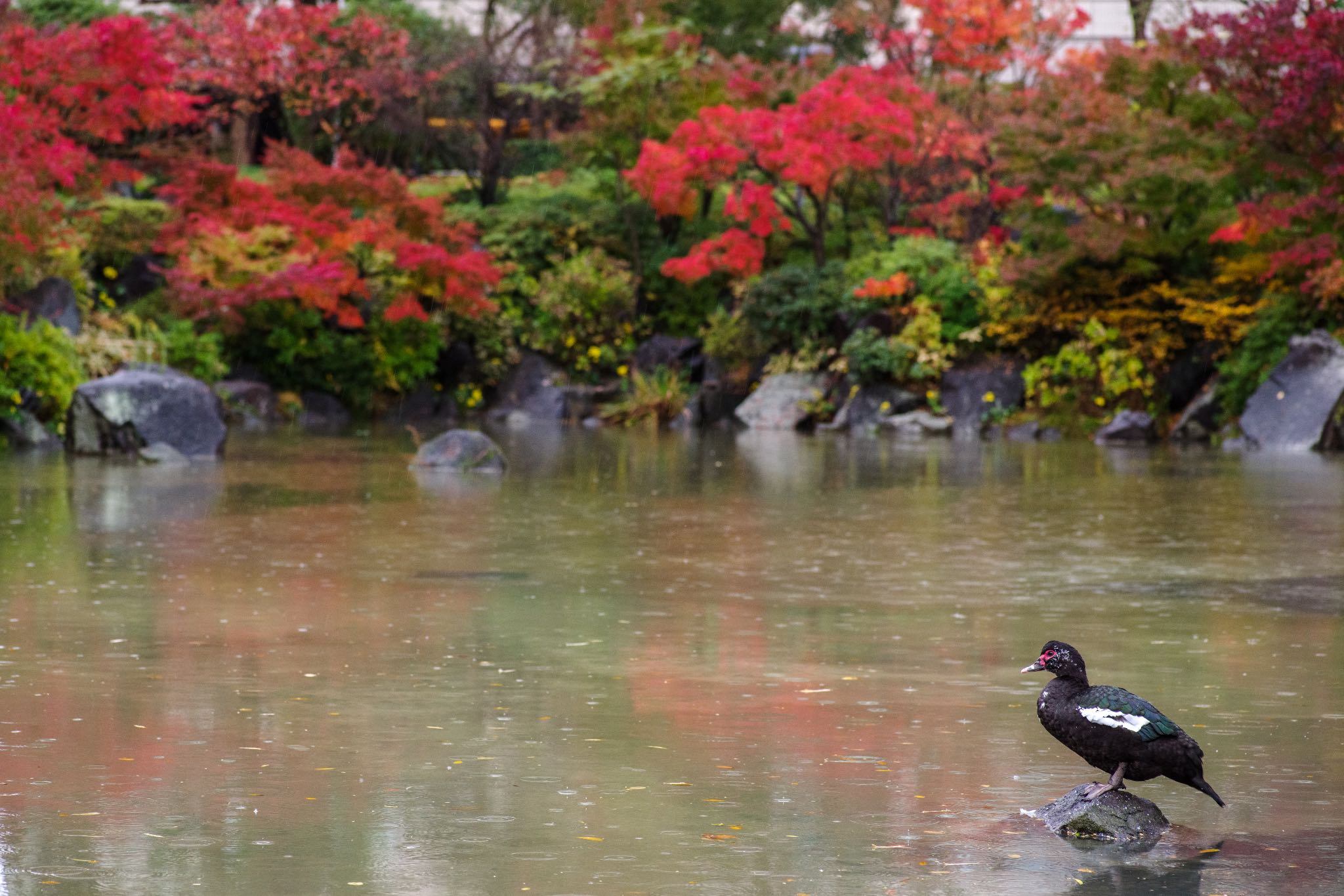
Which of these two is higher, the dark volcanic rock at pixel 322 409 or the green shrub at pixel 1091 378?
the green shrub at pixel 1091 378

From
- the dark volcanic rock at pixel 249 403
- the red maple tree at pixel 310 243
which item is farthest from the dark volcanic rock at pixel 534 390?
the dark volcanic rock at pixel 249 403

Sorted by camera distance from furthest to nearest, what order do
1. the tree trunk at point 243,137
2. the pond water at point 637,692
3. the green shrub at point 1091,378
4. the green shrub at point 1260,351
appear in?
the tree trunk at point 243,137 < the green shrub at point 1091,378 < the green shrub at point 1260,351 < the pond water at point 637,692

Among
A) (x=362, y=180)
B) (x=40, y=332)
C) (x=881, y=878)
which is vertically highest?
(x=362, y=180)

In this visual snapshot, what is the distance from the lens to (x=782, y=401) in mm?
30297

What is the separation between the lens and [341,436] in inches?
1014

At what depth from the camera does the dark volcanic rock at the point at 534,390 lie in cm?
3272

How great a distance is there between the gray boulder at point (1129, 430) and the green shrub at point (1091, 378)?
38.1 inches

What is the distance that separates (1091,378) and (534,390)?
10.2 meters

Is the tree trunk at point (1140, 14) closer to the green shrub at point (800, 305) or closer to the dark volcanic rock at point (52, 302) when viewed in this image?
the green shrub at point (800, 305)

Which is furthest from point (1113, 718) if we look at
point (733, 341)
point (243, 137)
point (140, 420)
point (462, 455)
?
point (243, 137)

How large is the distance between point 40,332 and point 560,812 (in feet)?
60.8

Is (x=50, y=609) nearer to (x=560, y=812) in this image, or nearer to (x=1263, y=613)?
(x=560, y=812)

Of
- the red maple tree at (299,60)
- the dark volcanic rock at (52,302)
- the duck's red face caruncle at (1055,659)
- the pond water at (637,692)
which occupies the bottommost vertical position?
the pond water at (637,692)

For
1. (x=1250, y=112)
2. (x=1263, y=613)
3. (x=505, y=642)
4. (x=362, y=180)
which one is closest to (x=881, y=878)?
(x=505, y=642)
